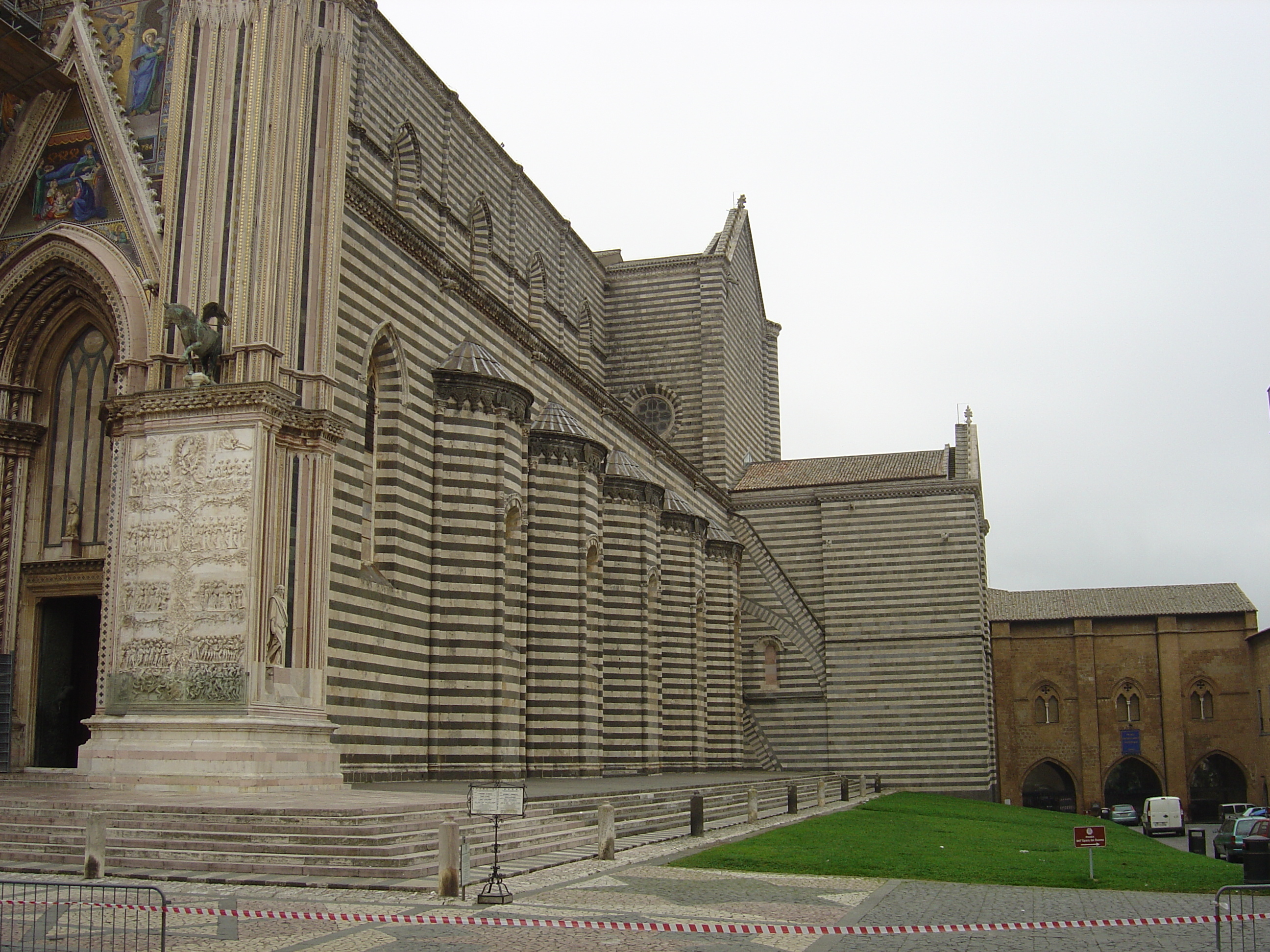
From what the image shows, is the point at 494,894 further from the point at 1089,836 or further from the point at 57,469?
the point at 57,469

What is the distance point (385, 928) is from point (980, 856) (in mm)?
9359

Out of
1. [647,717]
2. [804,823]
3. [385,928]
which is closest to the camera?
[385,928]

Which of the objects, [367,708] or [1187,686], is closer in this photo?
[367,708]

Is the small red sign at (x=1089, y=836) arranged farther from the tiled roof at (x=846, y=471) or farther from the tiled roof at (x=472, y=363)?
the tiled roof at (x=846, y=471)

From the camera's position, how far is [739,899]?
10906 millimetres

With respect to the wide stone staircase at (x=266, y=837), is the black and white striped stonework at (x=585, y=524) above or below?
above

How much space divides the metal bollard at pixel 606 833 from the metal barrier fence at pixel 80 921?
4974 mm

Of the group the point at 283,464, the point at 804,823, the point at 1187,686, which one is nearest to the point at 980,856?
the point at 804,823

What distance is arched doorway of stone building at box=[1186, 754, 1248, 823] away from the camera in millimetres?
43250

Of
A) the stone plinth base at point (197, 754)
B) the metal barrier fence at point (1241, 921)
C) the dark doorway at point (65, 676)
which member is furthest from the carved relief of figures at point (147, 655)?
the metal barrier fence at point (1241, 921)

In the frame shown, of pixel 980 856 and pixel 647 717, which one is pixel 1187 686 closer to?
pixel 647 717

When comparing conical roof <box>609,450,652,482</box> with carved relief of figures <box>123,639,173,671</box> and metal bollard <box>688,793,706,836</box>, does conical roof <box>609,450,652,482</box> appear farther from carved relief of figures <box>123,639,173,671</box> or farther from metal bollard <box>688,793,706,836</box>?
carved relief of figures <box>123,639,173,671</box>

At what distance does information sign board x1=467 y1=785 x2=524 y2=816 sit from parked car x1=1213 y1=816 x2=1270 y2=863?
35.1 feet

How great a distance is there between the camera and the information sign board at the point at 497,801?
34.7ft
